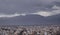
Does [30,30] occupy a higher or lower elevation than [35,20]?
lower

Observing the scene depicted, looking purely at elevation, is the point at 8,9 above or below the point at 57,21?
above

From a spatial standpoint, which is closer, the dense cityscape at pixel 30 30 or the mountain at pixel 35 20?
the dense cityscape at pixel 30 30

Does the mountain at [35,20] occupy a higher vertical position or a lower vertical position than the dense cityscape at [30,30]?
higher

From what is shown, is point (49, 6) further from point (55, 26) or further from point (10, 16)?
point (10, 16)

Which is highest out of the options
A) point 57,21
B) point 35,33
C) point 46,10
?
point 46,10

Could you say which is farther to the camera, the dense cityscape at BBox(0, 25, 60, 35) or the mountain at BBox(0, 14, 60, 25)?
the mountain at BBox(0, 14, 60, 25)

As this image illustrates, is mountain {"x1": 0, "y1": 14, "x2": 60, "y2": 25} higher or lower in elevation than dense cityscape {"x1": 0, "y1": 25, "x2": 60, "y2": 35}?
higher

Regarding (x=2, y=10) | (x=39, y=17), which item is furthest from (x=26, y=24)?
(x=2, y=10)
